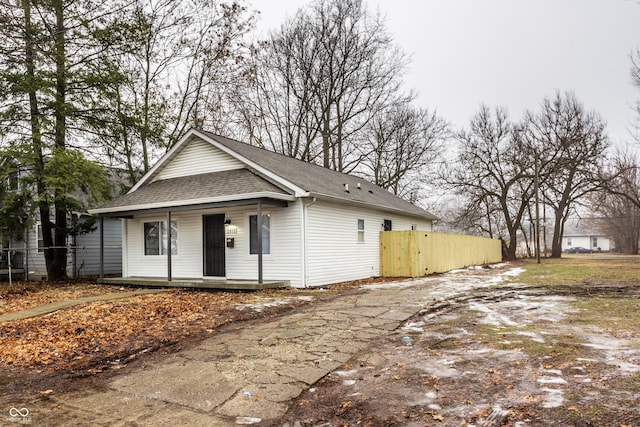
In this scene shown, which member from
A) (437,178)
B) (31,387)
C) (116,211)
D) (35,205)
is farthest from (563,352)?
(437,178)

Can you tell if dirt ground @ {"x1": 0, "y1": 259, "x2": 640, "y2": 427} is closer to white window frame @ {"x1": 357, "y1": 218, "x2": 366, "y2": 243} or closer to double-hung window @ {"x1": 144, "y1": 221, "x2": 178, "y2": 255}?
double-hung window @ {"x1": 144, "y1": 221, "x2": 178, "y2": 255}

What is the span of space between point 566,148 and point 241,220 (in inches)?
1006

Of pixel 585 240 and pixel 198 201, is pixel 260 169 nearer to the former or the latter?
pixel 198 201

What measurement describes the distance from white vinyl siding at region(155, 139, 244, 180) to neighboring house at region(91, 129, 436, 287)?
1.3 inches

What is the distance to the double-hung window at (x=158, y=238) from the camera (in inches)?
582

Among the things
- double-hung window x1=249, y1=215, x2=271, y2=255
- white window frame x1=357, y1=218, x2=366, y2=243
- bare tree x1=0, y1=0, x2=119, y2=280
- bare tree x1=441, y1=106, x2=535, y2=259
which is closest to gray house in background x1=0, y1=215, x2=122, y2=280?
bare tree x1=0, y1=0, x2=119, y2=280

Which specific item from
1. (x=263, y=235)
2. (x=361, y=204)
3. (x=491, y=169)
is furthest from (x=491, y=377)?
(x=491, y=169)

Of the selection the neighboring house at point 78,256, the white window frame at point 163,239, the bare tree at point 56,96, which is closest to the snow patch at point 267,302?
the white window frame at point 163,239

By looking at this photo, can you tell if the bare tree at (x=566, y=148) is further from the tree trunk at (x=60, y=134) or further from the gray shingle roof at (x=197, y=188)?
the tree trunk at (x=60, y=134)

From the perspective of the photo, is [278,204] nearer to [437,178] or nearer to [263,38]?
[263,38]

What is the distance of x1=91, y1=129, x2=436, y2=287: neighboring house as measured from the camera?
40.7 feet

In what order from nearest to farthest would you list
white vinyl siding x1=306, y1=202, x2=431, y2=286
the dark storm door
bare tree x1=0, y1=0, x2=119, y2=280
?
1. white vinyl siding x1=306, y1=202, x2=431, y2=286
2. bare tree x1=0, y1=0, x2=119, y2=280
3. the dark storm door

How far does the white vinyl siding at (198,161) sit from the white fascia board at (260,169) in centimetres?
35

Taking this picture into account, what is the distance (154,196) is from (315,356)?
422 inches
